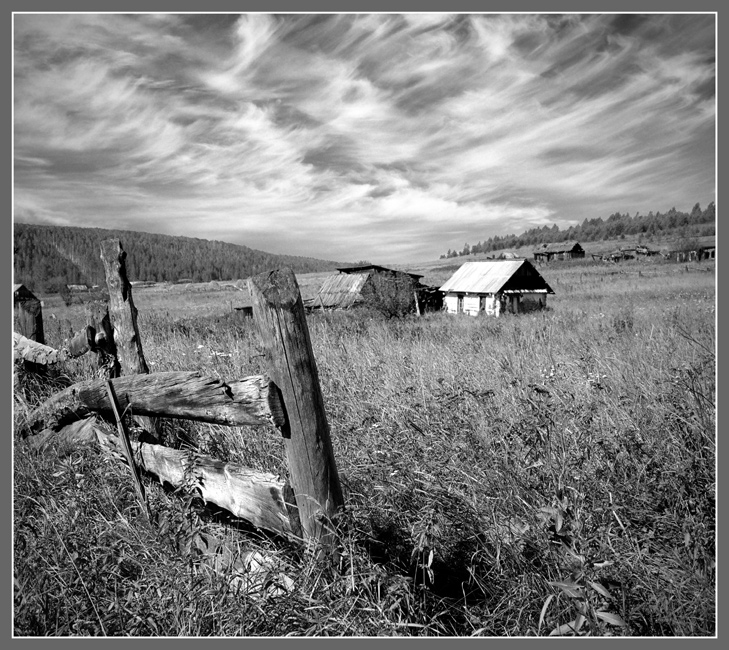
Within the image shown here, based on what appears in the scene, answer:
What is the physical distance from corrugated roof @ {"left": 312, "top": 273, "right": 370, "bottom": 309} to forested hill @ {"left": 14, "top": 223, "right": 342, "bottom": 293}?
403 centimetres

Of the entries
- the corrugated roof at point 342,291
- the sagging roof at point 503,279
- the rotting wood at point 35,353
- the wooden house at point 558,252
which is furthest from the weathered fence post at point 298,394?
the wooden house at point 558,252

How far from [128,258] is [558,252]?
156 feet

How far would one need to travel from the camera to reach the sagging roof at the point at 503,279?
22.8 m

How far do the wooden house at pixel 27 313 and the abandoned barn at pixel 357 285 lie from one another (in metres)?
15.6

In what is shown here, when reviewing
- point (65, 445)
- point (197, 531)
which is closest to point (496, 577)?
point (197, 531)

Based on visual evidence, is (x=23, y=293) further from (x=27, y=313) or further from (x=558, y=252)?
(x=558, y=252)

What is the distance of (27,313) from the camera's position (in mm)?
4535

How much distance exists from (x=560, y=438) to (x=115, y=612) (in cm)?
233

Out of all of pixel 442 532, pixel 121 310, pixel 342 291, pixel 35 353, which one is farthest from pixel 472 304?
pixel 442 532

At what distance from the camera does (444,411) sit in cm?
327

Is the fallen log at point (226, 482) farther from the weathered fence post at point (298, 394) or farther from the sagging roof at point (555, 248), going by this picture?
the sagging roof at point (555, 248)

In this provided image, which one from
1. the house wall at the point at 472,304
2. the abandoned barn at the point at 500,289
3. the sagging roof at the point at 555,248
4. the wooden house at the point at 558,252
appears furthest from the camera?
the sagging roof at the point at 555,248

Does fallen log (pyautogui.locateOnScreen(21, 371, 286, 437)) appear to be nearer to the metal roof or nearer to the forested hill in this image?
the forested hill

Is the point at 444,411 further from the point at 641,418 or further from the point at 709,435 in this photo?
the point at 709,435
